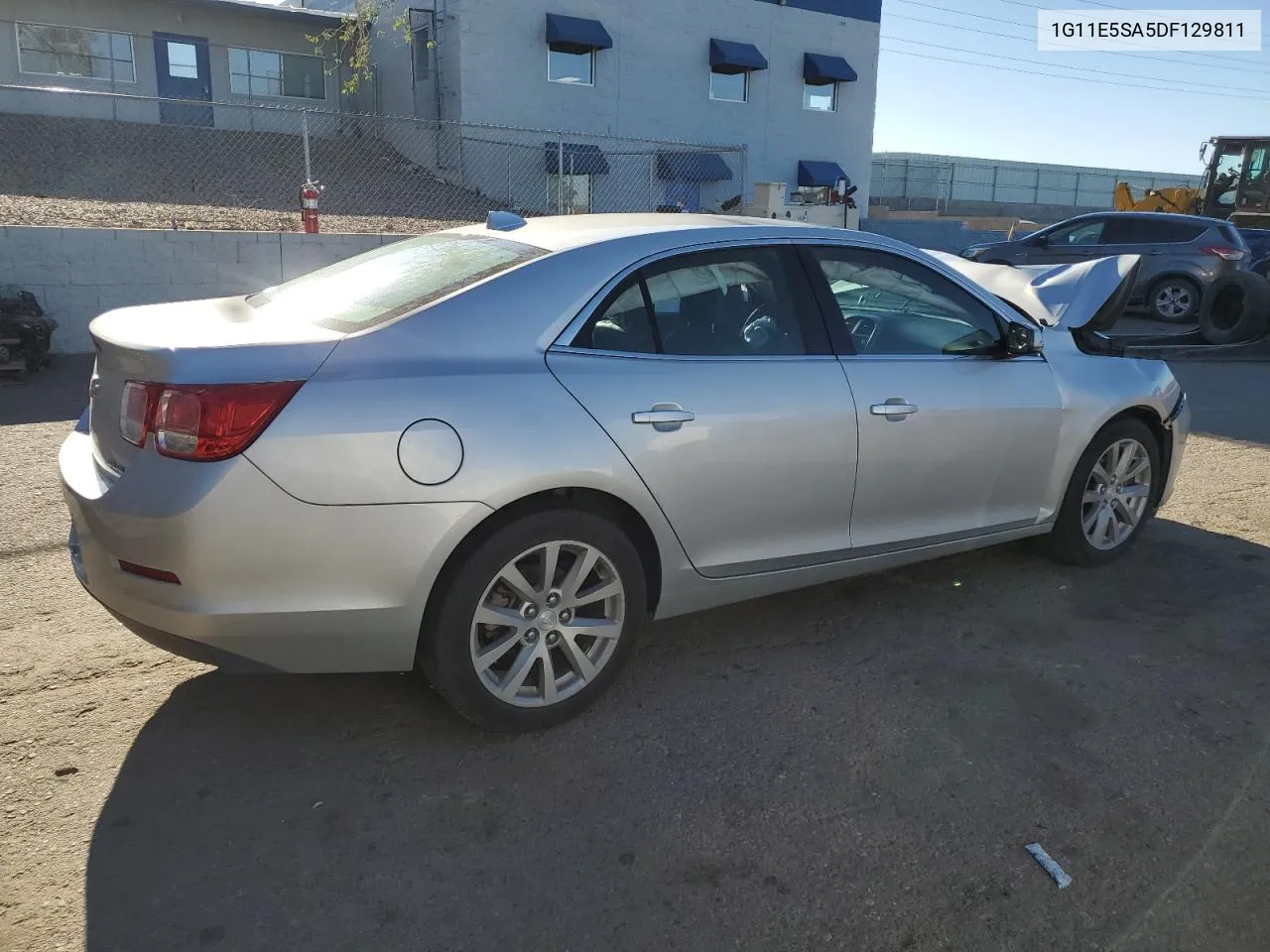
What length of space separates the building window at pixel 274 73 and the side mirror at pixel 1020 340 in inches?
954

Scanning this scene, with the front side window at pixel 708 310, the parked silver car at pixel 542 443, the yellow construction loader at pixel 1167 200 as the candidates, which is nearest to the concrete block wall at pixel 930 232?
the yellow construction loader at pixel 1167 200

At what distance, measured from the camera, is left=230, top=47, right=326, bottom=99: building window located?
23.9 m

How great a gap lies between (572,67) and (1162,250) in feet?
46.2

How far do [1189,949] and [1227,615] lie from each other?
2.30 metres

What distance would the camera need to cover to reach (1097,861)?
2598mm

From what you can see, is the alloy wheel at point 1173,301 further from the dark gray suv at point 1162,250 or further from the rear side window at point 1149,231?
the rear side window at point 1149,231

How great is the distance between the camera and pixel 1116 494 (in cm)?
465

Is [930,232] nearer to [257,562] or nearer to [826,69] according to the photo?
[826,69]

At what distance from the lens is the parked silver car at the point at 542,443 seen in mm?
2643

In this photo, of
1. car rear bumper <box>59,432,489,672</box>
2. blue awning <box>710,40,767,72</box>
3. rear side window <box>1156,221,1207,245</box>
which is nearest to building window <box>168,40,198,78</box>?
blue awning <box>710,40,767,72</box>

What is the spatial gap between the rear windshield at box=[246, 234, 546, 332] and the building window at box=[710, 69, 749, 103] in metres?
23.5

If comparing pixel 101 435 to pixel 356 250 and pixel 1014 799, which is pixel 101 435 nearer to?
pixel 1014 799

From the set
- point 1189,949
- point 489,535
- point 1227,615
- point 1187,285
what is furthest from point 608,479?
point 1187,285

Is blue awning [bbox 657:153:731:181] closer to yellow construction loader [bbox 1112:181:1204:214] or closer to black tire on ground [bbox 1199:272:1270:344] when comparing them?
yellow construction loader [bbox 1112:181:1204:214]
